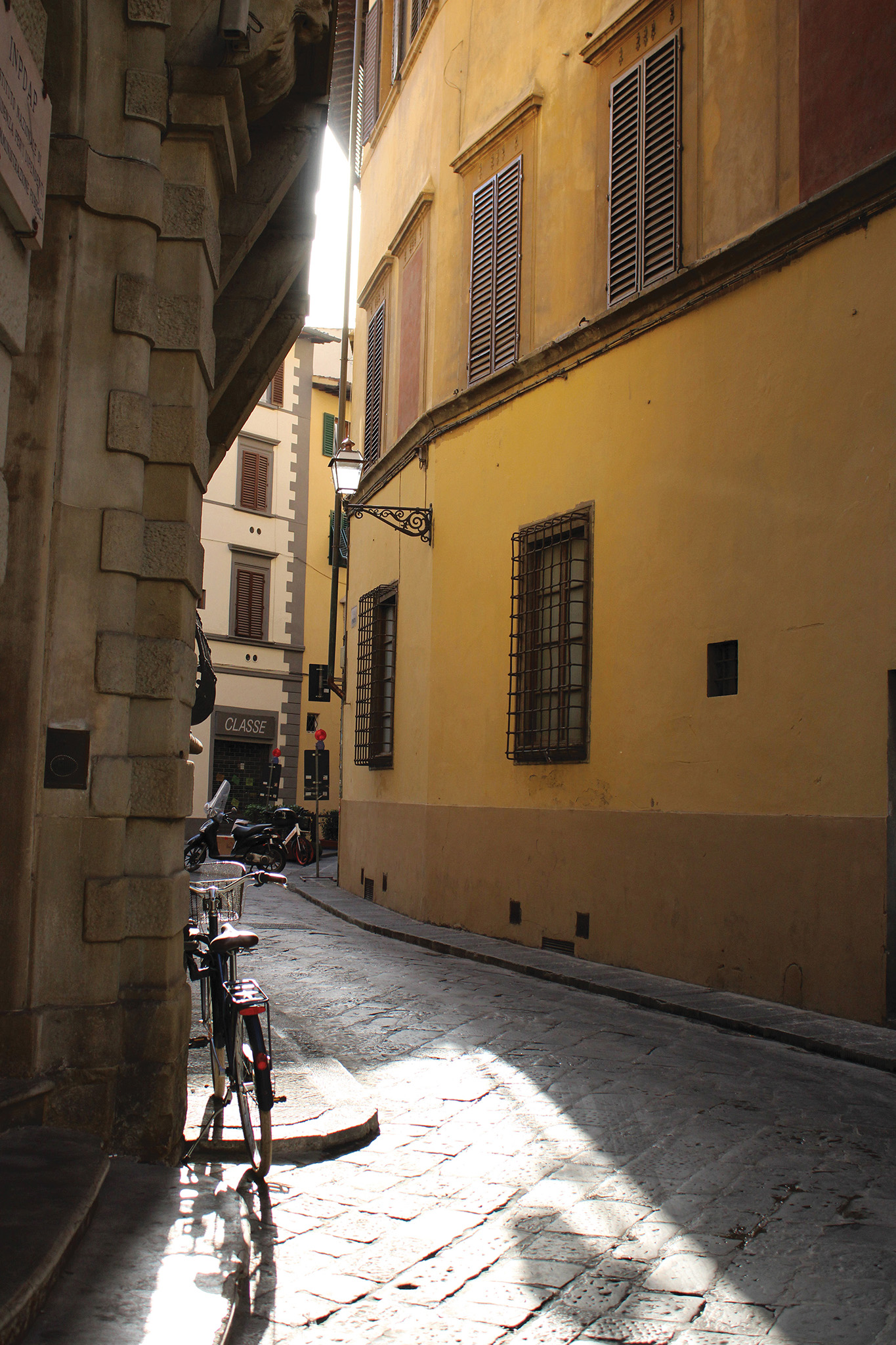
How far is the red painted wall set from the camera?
8070 mm

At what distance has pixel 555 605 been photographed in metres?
11.9

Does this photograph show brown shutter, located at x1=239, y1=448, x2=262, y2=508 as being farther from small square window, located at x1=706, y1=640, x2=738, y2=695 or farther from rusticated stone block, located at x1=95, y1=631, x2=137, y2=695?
rusticated stone block, located at x1=95, y1=631, x2=137, y2=695

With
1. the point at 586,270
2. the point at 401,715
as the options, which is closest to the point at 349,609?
the point at 401,715

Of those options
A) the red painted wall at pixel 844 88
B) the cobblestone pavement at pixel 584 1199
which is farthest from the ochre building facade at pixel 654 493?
the cobblestone pavement at pixel 584 1199

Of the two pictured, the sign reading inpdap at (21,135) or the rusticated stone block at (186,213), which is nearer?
the sign reading inpdap at (21,135)

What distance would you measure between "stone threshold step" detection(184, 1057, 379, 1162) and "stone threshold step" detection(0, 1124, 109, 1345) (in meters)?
0.62

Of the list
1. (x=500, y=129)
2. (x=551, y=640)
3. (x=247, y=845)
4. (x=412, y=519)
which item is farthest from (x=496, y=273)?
(x=247, y=845)

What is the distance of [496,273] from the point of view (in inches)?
527

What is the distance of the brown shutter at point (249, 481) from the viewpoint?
3431 cm

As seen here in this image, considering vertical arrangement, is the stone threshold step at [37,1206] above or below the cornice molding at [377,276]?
below

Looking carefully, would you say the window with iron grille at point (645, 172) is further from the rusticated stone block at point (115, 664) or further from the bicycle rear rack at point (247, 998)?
the bicycle rear rack at point (247, 998)

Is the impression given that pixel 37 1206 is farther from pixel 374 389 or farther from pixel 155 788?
pixel 374 389

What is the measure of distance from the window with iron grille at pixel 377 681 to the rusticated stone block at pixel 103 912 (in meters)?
10.7

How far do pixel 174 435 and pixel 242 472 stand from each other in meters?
29.7
